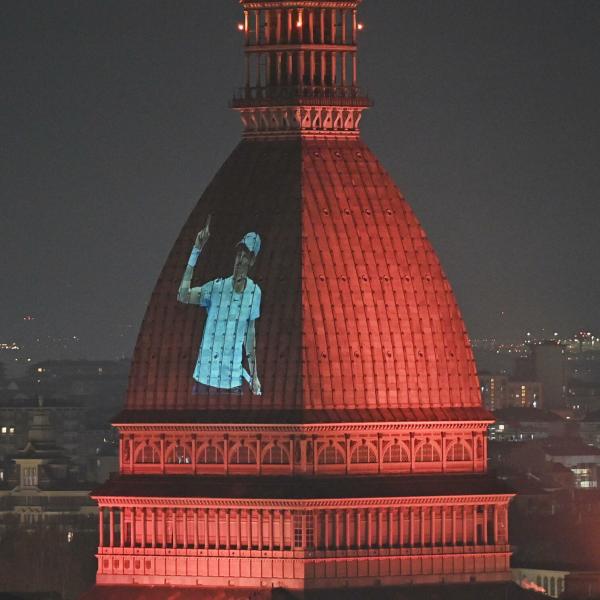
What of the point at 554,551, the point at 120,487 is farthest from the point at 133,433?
the point at 554,551

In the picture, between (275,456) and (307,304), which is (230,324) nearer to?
(307,304)

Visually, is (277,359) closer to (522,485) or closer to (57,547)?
→ (57,547)

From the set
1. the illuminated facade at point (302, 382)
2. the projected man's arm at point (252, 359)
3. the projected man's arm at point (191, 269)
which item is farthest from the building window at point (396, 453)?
the projected man's arm at point (191, 269)

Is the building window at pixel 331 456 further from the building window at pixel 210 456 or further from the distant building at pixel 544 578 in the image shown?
the distant building at pixel 544 578

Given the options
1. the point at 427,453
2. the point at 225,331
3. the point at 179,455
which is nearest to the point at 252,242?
the point at 225,331

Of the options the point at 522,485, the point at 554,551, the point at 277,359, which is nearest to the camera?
the point at 277,359

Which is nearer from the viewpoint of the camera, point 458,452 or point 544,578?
point 458,452
